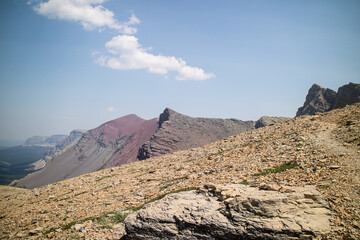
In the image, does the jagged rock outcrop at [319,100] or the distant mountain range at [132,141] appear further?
the distant mountain range at [132,141]

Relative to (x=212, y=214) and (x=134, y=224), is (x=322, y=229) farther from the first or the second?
(x=134, y=224)

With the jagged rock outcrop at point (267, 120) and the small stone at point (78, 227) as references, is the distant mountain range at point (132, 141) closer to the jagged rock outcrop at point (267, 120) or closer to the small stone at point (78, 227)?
the jagged rock outcrop at point (267, 120)

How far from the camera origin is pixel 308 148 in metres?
12.5

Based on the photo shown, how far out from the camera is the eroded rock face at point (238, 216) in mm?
5676

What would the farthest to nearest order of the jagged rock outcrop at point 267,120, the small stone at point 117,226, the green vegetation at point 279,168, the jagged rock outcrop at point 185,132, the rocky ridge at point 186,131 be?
1. the jagged rock outcrop at point 185,132
2. the rocky ridge at point 186,131
3. the jagged rock outcrop at point 267,120
4. the green vegetation at point 279,168
5. the small stone at point 117,226

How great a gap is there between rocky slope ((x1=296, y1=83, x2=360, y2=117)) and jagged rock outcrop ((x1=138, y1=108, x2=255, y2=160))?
33.1m

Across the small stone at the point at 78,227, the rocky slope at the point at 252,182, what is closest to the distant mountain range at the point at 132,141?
the rocky slope at the point at 252,182

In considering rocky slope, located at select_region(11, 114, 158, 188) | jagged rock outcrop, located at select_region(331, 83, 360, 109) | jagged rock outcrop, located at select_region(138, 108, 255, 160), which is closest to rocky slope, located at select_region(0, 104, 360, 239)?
jagged rock outcrop, located at select_region(331, 83, 360, 109)

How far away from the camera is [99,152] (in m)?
130

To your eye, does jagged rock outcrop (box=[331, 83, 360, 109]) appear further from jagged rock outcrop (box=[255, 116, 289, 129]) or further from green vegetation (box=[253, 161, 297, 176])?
green vegetation (box=[253, 161, 297, 176])

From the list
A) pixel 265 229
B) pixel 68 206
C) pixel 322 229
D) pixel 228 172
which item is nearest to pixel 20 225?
pixel 68 206

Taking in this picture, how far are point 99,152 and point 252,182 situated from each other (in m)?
137

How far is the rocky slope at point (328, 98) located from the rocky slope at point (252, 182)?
37578 mm

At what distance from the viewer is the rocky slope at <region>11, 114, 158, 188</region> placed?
4056 inches
